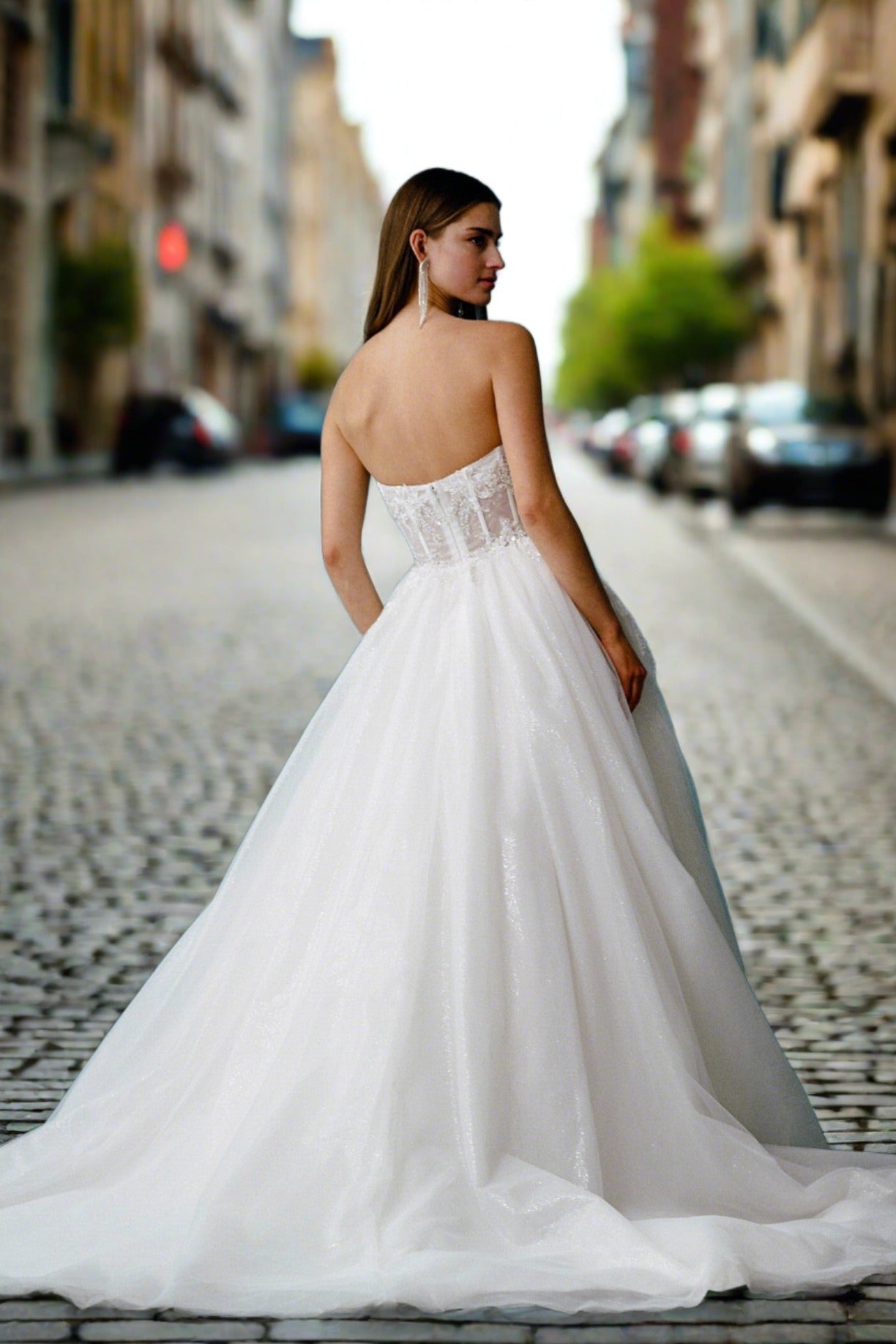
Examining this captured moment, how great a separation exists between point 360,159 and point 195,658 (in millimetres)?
133390

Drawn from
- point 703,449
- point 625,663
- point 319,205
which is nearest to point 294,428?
point 703,449

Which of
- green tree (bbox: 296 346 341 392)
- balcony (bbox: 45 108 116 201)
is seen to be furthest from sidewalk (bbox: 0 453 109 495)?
green tree (bbox: 296 346 341 392)

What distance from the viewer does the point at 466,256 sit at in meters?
3.57

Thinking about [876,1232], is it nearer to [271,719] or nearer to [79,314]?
[271,719]

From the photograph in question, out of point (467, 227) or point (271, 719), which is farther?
point (271, 719)

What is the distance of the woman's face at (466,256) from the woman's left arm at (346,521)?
0.98 feet

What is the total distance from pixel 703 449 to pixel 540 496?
24830 millimetres

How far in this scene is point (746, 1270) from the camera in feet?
10.8

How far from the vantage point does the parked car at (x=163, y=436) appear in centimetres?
3838

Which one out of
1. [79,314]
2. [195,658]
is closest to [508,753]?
[195,658]

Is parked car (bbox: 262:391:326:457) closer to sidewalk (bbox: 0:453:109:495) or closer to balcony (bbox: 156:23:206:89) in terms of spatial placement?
balcony (bbox: 156:23:206:89)

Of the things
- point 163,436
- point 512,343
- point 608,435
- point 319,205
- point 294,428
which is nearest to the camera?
point 512,343

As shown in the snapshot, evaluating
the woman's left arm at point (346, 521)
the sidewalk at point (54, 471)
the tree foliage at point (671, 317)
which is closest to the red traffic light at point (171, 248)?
the sidewalk at point (54, 471)

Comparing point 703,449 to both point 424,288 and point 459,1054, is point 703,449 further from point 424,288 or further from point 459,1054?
point 459,1054
